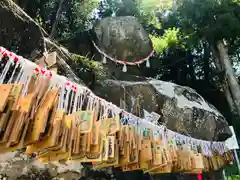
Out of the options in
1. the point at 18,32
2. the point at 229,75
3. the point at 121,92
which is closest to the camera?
the point at 18,32

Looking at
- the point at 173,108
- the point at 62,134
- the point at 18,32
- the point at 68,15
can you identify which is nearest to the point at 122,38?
the point at 68,15

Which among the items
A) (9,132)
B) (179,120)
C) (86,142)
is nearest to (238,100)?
(179,120)

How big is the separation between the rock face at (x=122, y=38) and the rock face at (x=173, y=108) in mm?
3057

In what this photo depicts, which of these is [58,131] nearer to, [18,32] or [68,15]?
[18,32]

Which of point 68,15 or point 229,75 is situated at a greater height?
point 68,15

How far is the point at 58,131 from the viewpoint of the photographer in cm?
173

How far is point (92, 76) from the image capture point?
5.81m

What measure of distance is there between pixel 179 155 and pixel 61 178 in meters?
1.59

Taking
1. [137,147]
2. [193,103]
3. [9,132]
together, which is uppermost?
[193,103]

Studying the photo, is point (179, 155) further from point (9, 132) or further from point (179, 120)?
point (179, 120)

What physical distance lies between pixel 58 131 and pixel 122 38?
862cm

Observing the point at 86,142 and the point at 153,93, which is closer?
the point at 86,142

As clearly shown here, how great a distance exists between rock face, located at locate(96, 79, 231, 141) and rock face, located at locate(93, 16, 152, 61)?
3057 mm

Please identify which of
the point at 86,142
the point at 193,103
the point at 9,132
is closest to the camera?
the point at 9,132
